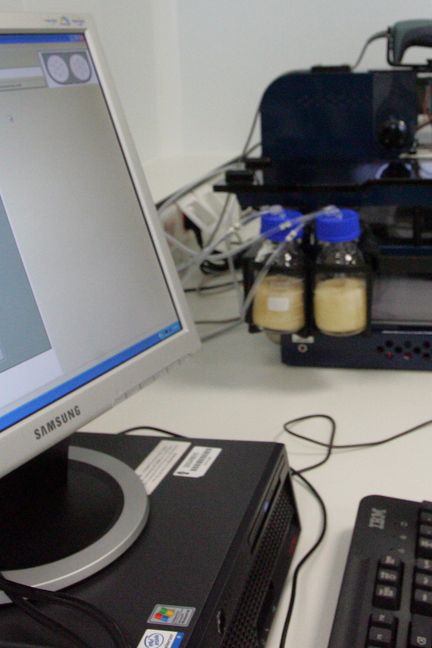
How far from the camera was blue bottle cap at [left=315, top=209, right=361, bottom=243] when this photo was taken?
2.69ft

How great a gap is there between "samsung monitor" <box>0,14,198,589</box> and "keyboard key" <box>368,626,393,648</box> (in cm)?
18

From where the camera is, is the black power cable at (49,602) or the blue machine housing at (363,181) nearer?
the black power cable at (49,602)

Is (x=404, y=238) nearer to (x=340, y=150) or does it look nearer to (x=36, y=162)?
(x=340, y=150)

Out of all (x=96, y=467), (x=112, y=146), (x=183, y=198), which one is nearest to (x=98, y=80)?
(x=112, y=146)

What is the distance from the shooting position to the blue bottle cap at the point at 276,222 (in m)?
0.85

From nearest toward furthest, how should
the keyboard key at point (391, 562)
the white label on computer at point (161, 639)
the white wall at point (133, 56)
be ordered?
the white label on computer at point (161, 639), the keyboard key at point (391, 562), the white wall at point (133, 56)

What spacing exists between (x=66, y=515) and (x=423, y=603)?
0.27 meters

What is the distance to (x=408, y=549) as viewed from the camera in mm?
564

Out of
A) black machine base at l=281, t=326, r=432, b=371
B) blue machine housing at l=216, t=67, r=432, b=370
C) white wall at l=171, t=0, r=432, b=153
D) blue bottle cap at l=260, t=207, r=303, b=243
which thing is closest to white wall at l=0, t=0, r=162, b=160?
white wall at l=171, t=0, r=432, b=153

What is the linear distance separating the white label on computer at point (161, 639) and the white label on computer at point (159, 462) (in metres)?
0.17

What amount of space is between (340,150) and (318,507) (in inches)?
21.8

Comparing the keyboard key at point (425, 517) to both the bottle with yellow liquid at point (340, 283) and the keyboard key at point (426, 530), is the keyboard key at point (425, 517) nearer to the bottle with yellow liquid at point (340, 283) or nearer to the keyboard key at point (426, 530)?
the keyboard key at point (426, 530)

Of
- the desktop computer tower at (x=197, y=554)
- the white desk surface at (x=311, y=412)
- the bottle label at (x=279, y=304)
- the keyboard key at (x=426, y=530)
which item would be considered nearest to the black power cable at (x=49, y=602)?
the desktop computer tower at (x=197, y=554)

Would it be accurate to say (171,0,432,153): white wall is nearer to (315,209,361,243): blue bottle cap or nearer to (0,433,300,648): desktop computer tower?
(315,209,361,243): blue bottle cap
